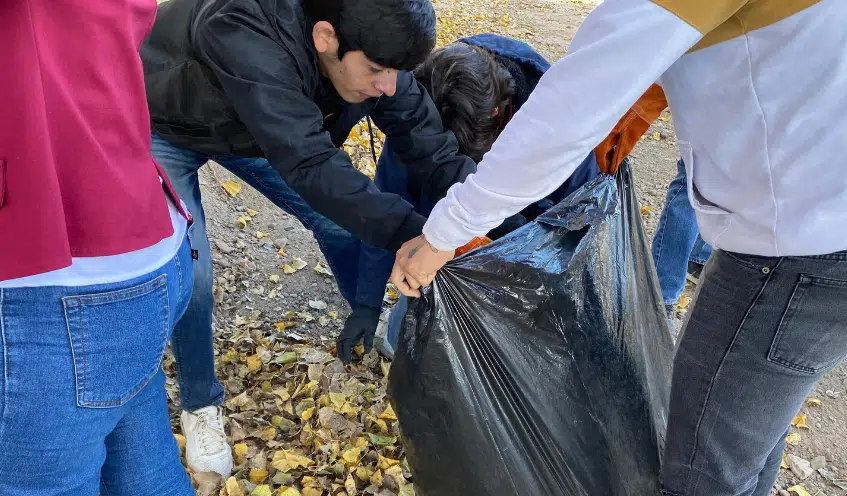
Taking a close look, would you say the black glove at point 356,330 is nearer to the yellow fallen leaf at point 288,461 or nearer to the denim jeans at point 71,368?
the yellow fallen leaf at point 288,461

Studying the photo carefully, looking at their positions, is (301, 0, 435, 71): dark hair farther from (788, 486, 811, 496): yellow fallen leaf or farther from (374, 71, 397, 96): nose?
(788, 486, 811, 496): yellow fallen leaf

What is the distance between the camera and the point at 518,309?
1366 millimetres

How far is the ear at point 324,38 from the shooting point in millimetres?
1421

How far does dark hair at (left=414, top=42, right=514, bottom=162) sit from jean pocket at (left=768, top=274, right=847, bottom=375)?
3.51ft

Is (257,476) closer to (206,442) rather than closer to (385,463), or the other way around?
(206,442)

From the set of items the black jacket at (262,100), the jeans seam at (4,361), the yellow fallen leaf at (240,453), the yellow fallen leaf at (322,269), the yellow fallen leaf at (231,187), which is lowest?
the yellow fallen leaf at (240,453)

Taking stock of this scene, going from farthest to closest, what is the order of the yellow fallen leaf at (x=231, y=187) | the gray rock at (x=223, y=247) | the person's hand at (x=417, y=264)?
1. the yellow fallen leaf at (x=231, y=187)
2. the gray rock at (x=223, y=247)
3. the person's hand at (x=417, y=264)

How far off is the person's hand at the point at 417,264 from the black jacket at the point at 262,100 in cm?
16

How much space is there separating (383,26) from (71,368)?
879 millimetres

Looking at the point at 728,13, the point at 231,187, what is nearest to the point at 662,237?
the point at 728,13

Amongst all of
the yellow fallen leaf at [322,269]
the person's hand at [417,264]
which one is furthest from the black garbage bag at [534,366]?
the yellow fallen leaf at [322,269]

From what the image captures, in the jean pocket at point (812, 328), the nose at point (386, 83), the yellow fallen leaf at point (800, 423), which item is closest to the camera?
the jean pocket at point (812, 328)

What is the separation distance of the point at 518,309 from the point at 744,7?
716 millimetres

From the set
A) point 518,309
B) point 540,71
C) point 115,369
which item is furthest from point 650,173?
point 115,369
